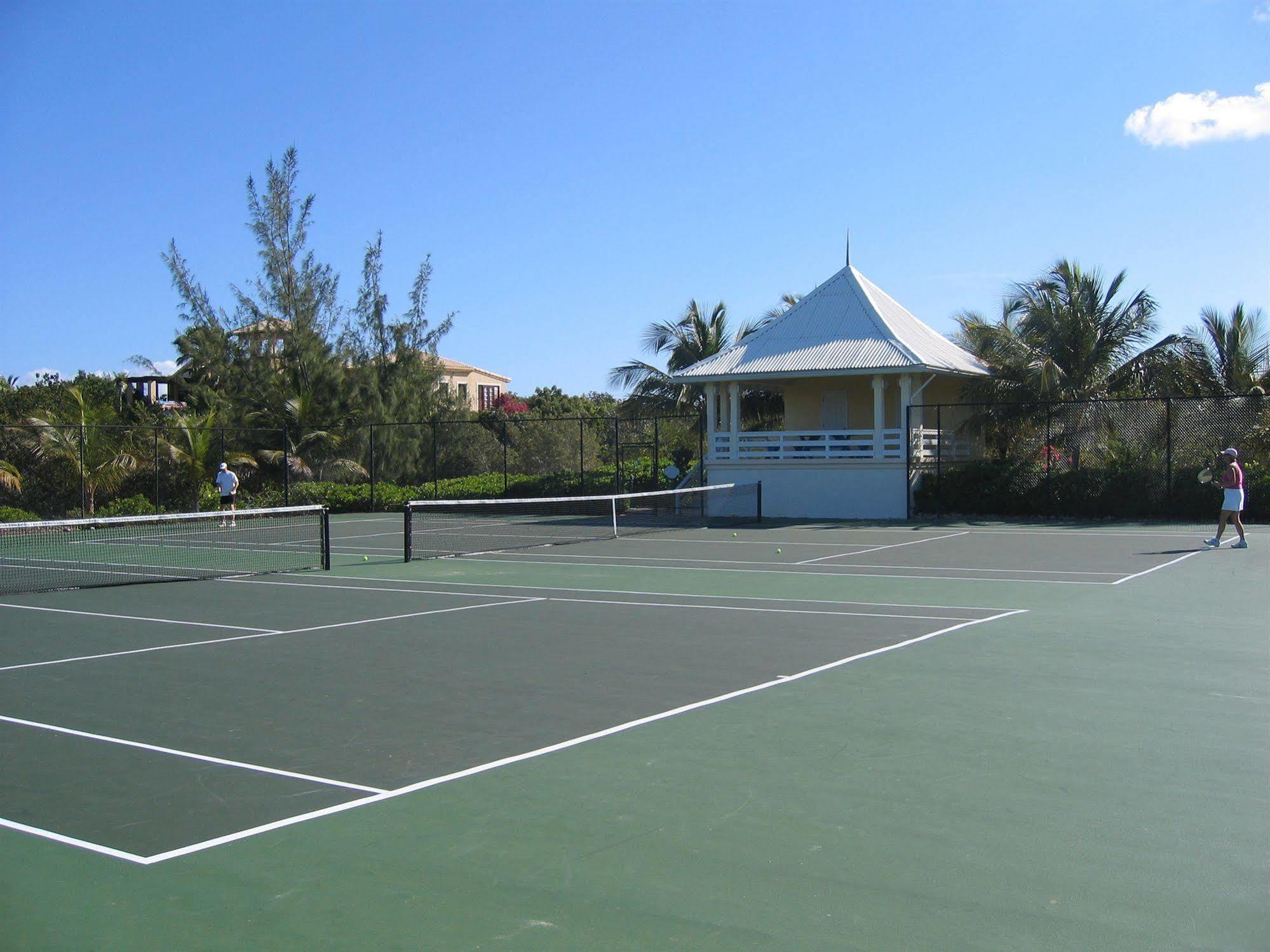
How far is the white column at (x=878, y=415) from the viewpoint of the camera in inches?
1152

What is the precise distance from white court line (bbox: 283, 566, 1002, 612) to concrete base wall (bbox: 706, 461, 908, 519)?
1289cm

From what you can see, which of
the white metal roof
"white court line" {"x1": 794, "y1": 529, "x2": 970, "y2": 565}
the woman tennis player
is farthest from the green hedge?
the woman tennis player

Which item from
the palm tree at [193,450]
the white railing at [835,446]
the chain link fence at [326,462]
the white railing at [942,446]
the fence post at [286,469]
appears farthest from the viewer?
the fence post at [286,469]

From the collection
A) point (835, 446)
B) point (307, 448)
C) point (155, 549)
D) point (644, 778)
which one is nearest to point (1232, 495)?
point (835, 446)

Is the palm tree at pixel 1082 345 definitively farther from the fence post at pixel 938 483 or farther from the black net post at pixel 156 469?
the black net post at pixel 156 469

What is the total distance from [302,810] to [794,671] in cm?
450

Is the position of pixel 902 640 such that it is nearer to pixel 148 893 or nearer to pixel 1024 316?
pixel 148 893

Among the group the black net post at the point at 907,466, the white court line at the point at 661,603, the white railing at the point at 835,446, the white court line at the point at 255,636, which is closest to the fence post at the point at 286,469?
the white railing at the point at 835,446

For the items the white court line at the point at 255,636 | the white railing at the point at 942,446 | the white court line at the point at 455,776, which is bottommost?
the white court line at the point at 455,776

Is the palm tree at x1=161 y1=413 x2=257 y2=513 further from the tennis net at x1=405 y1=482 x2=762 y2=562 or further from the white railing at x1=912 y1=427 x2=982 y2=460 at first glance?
the white railing at x1=912 y1=427 x2=982 y2=460

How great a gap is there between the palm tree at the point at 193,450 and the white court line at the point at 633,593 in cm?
1754

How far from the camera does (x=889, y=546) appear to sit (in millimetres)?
21297

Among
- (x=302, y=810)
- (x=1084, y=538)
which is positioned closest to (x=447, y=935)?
(x=302, y=810)

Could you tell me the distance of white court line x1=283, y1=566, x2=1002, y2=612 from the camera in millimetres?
13062
